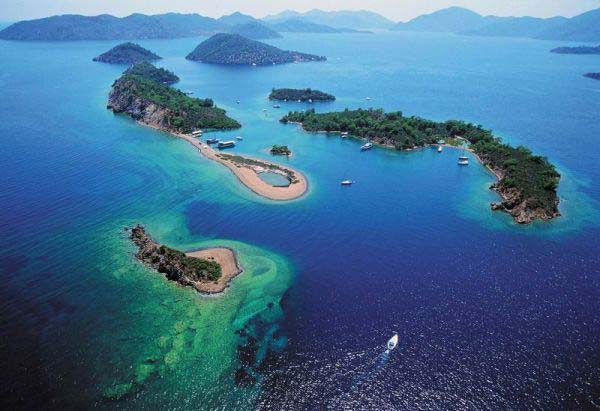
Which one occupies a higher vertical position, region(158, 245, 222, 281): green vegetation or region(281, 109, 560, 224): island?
region(281, 109, 560, 224): island

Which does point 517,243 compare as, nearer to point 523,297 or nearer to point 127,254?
point 523,297

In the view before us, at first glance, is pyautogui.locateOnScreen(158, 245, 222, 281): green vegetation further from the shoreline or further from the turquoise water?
the shoreline

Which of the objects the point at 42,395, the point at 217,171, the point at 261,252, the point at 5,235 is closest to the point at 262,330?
the point at 261,252

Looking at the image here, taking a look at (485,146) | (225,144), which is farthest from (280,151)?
(485,146)

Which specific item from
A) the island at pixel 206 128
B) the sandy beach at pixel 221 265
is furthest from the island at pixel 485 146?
the sandy beach at pixel 221 265

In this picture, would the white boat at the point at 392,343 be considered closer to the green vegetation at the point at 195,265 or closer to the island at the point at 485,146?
the green vegetation at the point at 195,265

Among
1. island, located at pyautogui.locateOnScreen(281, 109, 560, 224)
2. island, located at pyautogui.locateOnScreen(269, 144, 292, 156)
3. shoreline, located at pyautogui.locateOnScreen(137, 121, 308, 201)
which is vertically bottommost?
shoreline, located at pyautogui.locateOnScreen(137, 121, 308, 201)

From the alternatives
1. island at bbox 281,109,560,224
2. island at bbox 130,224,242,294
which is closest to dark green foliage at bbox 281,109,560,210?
island at bbox 281,109,560,224

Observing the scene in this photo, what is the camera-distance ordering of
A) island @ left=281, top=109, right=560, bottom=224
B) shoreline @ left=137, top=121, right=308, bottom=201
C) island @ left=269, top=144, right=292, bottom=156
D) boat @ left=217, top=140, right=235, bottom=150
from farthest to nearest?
1. boat @ left=217, top=140, right=235, bottom=150
2. island @ left=269, top=144, right=292, bottom=156
3. shoreline @ left=137, top=121, right=308, bottom=201
4. island @ left=281, top=109, right=560, bottom=224
